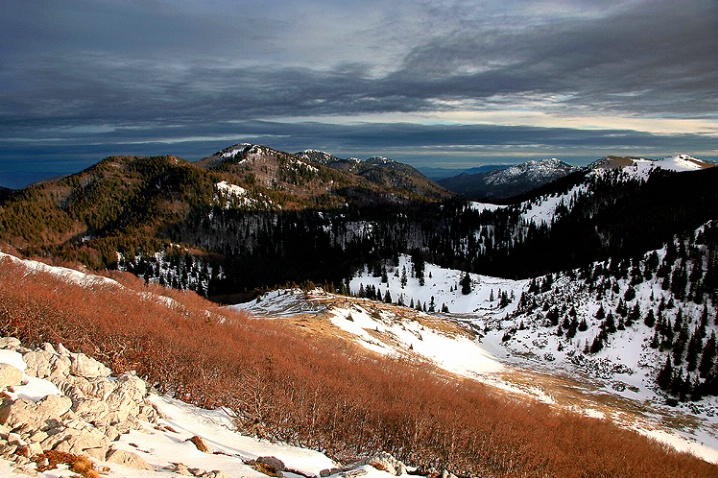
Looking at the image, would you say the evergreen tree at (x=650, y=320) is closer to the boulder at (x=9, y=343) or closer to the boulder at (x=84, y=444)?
the boulder at (x=84, y=444)

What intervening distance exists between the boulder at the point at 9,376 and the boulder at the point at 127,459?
4058 mm

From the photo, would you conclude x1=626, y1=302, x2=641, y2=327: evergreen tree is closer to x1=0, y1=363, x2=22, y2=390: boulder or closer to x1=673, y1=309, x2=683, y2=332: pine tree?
x1=673, y1=309, x2=683, y2=332: pine tree

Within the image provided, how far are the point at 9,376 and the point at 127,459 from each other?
480cm

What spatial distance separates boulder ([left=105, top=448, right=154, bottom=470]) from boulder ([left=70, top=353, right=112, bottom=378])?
17.4 ft

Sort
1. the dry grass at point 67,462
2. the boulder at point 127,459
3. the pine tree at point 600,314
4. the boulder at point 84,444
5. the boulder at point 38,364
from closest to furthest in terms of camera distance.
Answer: the dry grass at point 67,462
the boulder at point 84,444
the boulder at point 127,459
the boulder at point 38,364
the pine tree at point 600,314

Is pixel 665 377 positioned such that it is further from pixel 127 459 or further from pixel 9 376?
pixel 9 376

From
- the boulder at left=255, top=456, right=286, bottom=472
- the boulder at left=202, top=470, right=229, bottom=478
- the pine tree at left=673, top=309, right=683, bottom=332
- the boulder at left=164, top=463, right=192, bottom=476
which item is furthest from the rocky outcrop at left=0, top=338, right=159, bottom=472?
the pine tree at left=673, top=309, right=683, bottom=332

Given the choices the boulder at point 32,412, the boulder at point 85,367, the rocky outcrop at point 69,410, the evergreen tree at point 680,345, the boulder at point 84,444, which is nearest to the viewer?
the rocky outcrop at point 69,410

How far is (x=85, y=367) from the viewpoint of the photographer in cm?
1451

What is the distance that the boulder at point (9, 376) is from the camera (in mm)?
Result: 11297

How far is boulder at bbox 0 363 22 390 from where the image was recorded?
11297 millimetres

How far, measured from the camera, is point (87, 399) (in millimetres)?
12469

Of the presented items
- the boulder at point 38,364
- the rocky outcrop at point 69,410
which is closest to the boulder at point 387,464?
the rocky outcrop at point 69,410

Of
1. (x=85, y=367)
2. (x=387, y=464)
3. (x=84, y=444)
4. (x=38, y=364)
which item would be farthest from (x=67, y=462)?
(x=387, y=464)
